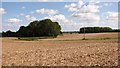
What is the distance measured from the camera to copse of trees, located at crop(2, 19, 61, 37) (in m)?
102

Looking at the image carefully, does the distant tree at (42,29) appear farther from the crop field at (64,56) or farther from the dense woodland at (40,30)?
the crop field at (64,56)

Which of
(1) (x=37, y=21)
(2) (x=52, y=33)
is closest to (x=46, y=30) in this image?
(2) (x=52, y=33)

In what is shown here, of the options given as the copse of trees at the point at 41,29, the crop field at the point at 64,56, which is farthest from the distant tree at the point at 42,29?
the crop field at the point at 64,56

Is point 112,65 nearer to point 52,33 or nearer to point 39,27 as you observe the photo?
point 52,33

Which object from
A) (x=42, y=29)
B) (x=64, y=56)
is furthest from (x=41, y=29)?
(x=64, y=56)

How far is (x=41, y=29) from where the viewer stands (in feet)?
344

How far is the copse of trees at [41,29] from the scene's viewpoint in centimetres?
10194

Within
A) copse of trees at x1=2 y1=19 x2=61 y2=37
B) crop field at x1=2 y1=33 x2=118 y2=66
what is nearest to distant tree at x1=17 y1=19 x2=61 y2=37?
copse of trees at x1=2 y1=19 x2=61 y2=37

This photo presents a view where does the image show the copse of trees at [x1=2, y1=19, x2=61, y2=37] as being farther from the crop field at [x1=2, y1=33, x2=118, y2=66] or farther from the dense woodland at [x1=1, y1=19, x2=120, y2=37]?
the crop field at [x1=2, y1=33, x2=118, y2=66]

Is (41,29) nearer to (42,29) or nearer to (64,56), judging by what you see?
(42,29)

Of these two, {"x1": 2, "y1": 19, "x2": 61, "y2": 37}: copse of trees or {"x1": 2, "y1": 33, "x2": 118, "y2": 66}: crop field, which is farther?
{"x1": 2, "y1": 19, "x2": 61, "y2": 37}: copse of trees

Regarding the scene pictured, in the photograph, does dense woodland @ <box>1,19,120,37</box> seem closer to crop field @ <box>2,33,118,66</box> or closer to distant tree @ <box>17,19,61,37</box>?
distant tree @ <box>17,19,61,37</box>

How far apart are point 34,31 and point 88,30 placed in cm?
2796

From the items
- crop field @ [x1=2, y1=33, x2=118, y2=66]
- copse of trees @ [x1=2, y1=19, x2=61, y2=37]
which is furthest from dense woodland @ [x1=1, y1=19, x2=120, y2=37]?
crop field @ [x1=2, y1=33, x2=118, y2=66]
